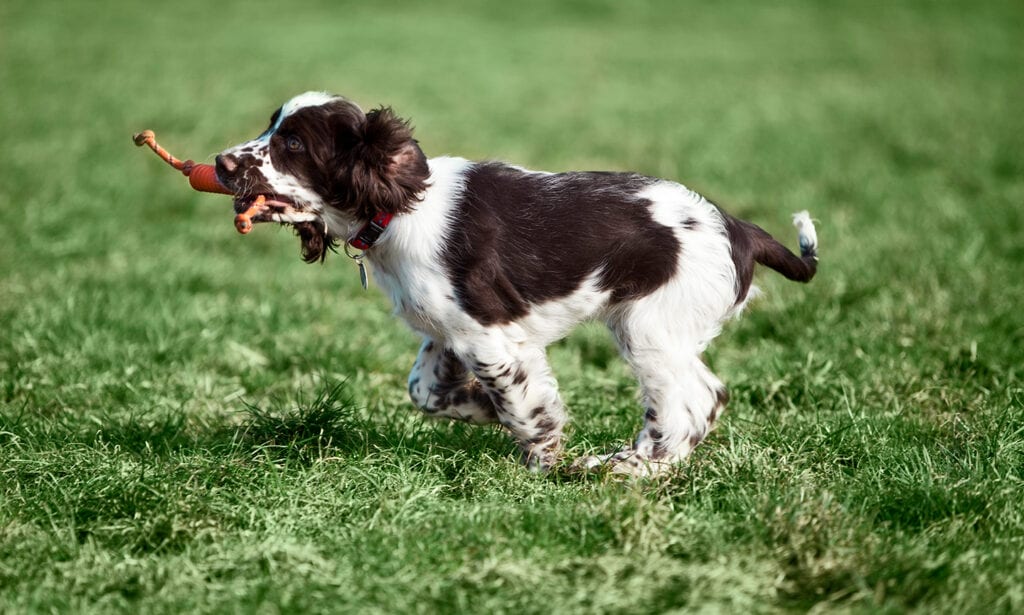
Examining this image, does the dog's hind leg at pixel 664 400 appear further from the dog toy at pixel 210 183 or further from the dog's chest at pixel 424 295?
the dog toy at pixel 210 183

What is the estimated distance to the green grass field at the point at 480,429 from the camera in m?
3.18

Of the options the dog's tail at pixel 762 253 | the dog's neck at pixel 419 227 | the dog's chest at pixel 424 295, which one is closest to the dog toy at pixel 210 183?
the dog's neck at pixel 419 227

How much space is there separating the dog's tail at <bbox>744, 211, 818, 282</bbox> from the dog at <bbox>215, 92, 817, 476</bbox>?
1.9 inches

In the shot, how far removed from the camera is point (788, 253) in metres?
4.12

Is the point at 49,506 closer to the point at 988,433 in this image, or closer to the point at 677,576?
the point at 677,576

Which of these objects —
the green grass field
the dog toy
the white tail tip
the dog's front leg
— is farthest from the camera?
the white tail tip

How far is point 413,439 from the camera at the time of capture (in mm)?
4129

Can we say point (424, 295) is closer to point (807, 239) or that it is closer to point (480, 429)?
point (480, 429)

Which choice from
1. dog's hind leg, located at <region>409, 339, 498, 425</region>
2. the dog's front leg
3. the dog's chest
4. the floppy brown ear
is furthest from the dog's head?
dog's hind leg, located at <region>409, 339, 498, 425</region>

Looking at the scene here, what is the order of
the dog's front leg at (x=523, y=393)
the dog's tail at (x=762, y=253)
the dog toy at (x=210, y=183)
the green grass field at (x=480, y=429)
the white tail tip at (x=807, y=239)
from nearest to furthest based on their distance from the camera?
the green grass field at (x=480, y=429), the dog toy at (x=210, y=183), the dog's front leg at (x=523, y=393), the dog's tail at (x=762, y=253), the white tail tip at (x=807, y=239)

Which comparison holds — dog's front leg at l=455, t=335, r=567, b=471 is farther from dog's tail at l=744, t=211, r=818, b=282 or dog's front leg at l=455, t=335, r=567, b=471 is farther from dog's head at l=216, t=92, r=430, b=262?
dog's tail at l=744, t=211, r=818, b=282

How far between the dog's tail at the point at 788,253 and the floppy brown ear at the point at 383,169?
4.14ft

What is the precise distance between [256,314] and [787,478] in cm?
323

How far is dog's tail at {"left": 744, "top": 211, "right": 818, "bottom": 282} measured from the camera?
4.07 meters
